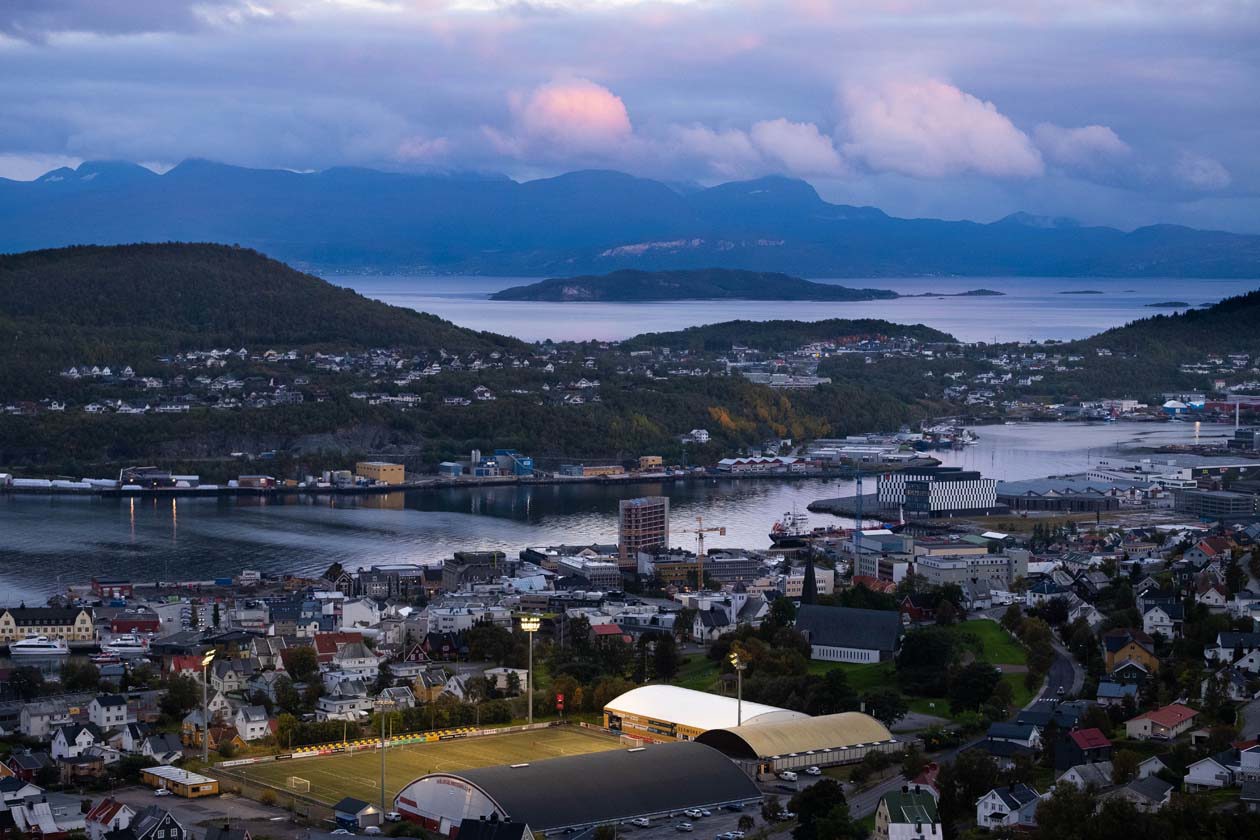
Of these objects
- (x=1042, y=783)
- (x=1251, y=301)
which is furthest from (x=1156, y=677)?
(x=1251, y=301)

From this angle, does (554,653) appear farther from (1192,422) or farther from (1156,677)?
(1192,422)

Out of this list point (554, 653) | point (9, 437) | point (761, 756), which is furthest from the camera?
point (9, 437)

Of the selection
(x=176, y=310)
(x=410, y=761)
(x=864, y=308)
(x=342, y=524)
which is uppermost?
(x=176, y=310)

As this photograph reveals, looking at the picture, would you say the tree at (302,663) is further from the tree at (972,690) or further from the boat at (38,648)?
the tree at (972,690)

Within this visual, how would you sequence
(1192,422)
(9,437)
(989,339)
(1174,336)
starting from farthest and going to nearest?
(989,339), (1174,336), (1192,422), (9,437)

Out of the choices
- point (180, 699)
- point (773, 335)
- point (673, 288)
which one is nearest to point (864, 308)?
point (673, 288)

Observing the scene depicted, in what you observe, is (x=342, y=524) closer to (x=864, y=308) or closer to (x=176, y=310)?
(x=176, y=310)
